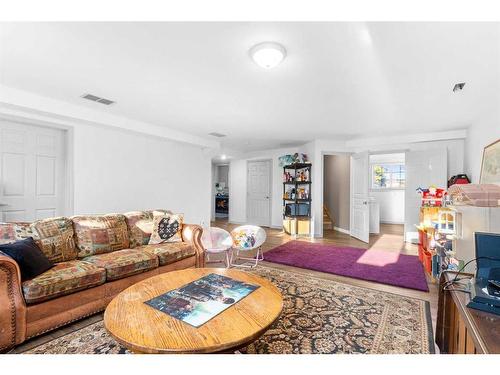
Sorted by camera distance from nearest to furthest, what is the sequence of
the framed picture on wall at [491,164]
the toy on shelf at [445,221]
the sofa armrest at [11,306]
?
the sofa armrest at [11,306], the framed picture on wall at [491,164], the toy on shelf at [445,221]

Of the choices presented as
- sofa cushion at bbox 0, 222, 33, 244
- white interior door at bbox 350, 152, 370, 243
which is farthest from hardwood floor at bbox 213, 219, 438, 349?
sofa cushion at bbox 0, 222, 33, 244

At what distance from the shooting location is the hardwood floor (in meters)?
2.68

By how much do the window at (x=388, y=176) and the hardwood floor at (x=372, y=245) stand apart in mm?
1350

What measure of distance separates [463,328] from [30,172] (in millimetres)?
4679

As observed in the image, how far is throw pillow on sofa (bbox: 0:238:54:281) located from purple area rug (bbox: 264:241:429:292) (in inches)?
111

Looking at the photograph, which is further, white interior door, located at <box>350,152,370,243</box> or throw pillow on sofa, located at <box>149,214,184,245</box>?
white interior door, located at <box>350,152,370,243</box>

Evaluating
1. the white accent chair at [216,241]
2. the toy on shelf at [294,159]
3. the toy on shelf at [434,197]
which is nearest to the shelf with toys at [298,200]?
the toy on shelf at [294,159]

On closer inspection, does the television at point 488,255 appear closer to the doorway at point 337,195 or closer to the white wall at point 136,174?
the white wall at point 136,174

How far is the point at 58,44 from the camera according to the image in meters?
1.95

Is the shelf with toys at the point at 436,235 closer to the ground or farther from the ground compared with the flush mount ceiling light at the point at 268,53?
closer to the ground

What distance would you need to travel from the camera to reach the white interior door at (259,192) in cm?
718

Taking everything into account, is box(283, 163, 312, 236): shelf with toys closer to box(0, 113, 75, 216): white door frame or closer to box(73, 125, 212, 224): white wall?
box(73, 125, 212, 224): white wall

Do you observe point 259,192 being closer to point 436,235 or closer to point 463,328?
point 436,235
